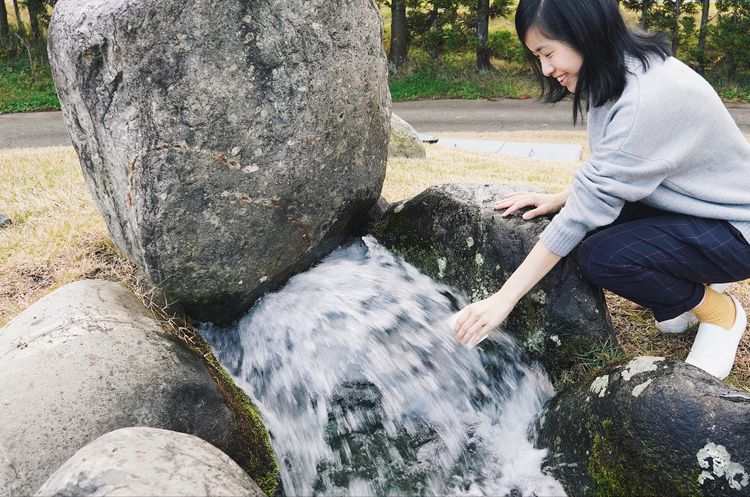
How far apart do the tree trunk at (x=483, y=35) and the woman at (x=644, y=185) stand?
17.8 metres

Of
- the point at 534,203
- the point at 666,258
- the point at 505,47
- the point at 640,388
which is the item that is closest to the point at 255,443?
the point at 640,388

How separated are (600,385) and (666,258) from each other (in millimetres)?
634

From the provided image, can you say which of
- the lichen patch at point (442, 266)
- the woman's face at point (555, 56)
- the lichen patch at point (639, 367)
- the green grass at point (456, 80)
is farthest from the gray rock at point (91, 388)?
the green grass at point (456, 80)

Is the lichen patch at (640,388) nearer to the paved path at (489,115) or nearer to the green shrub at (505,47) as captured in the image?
the paved path at (489,115)

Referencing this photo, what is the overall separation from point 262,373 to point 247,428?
426 mm

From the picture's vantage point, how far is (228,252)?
10.3 ft

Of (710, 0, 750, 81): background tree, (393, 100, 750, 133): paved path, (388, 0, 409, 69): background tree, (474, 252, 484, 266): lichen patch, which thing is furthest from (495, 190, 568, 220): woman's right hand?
(710, 0, 750, 81): background tree

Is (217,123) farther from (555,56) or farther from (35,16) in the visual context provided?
(35,16)

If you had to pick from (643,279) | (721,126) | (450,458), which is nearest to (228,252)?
(450,458)

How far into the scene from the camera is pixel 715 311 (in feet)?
9.59

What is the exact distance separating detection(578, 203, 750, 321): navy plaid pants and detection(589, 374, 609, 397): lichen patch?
0.46 metres

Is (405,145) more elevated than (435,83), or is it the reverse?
(405,145)

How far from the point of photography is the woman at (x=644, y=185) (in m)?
2.48

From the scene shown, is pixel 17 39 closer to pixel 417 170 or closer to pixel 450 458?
pixel 417 170
